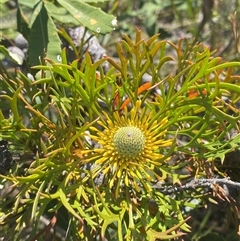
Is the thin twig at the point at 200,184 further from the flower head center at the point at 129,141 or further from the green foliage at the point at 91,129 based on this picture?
the flower head center at the point at 129,141

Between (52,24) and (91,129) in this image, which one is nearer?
(91,129)

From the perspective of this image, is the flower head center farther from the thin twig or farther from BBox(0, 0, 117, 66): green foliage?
BBox(0, 0, 117, 66): green foliage

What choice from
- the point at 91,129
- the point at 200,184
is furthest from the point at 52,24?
the point at 200,184

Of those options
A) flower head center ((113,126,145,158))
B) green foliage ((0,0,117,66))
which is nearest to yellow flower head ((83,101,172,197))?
flower head center ((113,126,145,158))

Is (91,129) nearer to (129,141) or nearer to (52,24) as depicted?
(129,141)

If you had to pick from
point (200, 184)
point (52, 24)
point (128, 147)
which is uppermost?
point (52, 24)

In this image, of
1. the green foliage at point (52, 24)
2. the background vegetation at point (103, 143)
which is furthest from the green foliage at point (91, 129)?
the green foliage at point (52, 24)

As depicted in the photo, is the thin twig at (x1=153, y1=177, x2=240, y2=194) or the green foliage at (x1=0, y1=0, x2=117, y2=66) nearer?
the thin twig at (x1=153, y1=177, x2=240, y2=194)
